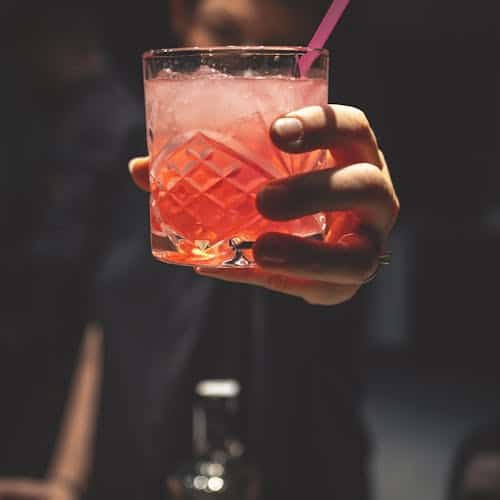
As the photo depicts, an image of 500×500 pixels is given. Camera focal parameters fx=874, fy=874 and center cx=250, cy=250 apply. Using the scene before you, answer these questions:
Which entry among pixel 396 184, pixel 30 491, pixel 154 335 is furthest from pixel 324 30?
pixel 396 184

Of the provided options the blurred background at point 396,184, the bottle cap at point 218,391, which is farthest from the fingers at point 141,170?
the blurred background at point 396,184

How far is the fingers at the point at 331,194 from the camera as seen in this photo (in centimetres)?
105

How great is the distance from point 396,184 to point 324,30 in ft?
17.4

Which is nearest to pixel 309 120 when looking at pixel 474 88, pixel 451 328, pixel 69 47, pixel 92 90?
pixel 92 90

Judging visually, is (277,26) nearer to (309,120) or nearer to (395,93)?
(309,120)

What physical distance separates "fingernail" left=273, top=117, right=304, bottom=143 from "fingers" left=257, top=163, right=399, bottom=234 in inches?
2.1

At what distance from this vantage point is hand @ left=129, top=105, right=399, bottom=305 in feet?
3.44

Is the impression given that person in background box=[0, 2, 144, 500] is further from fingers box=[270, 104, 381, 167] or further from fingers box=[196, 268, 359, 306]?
fingers box=[270, 104, 381, 167]

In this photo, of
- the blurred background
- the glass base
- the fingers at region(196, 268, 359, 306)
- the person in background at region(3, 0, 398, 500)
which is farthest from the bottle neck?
the blurred background

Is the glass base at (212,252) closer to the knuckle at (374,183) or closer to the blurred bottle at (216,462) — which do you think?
the knuckle at (374,183)

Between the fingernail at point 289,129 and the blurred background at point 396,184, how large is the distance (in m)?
1.15

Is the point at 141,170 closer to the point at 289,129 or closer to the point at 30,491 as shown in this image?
the point at 289,129

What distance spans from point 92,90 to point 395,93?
13.2 ft

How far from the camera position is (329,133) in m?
1.07
